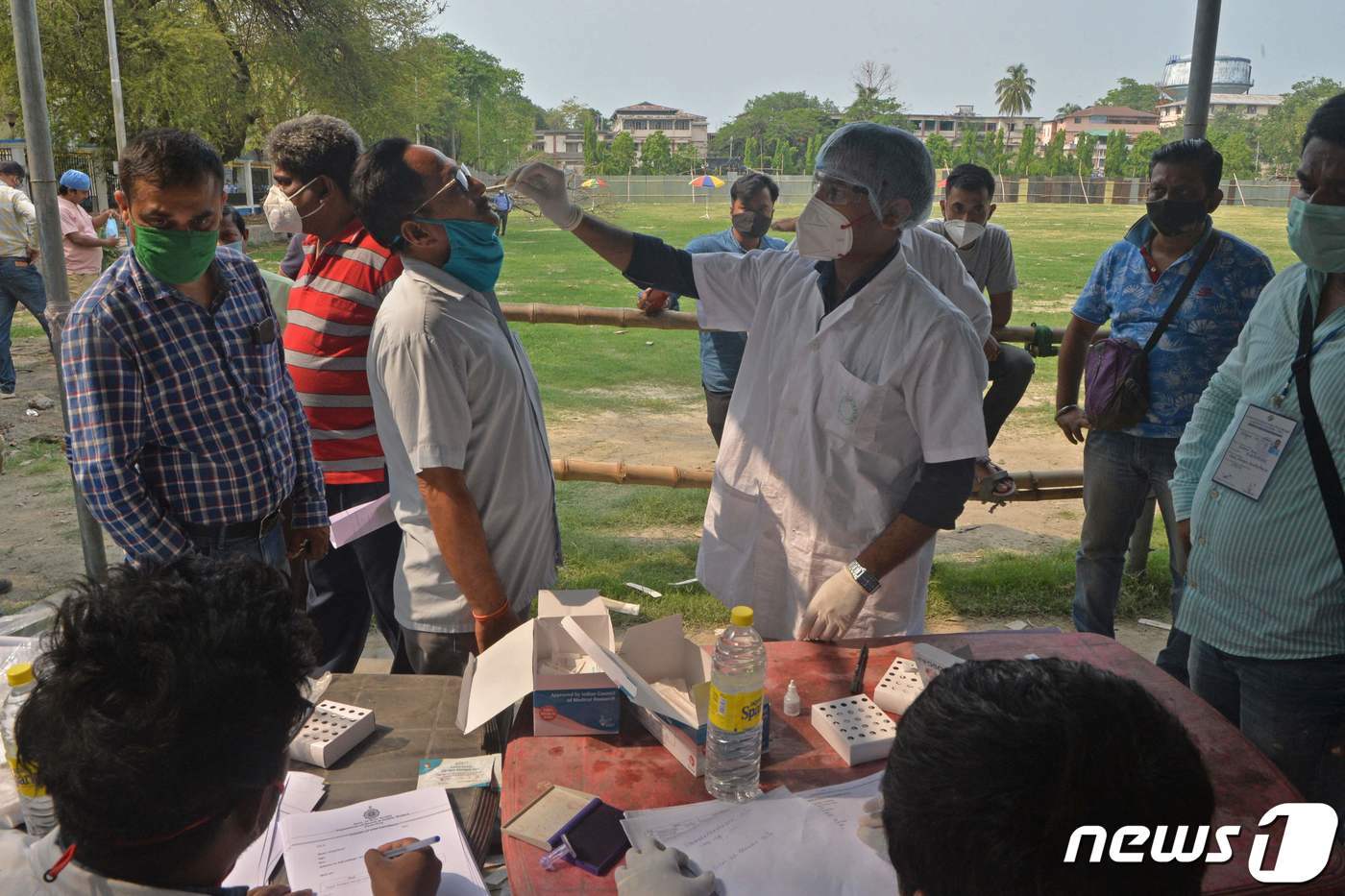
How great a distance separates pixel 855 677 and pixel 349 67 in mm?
27407

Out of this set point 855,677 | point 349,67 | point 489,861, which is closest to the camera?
point 489,861

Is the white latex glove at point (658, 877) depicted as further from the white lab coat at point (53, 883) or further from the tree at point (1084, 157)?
the tree at point (1084, 157)

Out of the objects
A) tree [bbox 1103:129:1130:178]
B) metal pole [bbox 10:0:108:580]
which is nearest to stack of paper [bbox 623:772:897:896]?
metal pole [bbox 10:0:108:580]

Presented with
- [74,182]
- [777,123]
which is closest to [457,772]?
[74,182]

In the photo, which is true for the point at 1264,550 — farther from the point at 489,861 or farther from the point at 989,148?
the point at 989,148

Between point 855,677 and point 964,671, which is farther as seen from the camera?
point 855,677

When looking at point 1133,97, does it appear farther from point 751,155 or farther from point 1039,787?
point 1039,787

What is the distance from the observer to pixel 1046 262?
23.5 m

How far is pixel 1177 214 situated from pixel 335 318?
3.00m

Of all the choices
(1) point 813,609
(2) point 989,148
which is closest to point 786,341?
(1) point 813,609

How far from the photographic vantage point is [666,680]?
205 centimetres

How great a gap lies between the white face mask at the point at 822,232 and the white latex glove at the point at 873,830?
1.39 metres

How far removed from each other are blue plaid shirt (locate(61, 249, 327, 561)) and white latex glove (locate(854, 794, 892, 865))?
1.82m

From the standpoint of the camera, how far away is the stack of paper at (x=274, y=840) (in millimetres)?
1620
